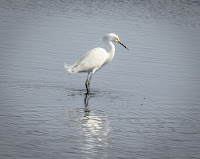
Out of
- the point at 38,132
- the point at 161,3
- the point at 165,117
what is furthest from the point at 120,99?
the point at 161,3

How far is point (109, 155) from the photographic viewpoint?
24.9 ft

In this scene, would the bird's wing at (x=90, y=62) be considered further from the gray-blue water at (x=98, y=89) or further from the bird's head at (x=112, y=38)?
the gray-blue water at (x=98, y=89)

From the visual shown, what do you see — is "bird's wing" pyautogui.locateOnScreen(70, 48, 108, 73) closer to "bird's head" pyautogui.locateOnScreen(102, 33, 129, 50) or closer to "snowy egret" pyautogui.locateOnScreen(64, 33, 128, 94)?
"snowy egret" pyautogui.locateOnScreen(64, 33, 128, 94)

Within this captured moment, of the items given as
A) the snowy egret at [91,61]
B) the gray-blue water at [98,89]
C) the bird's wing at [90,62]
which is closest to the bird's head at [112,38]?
the snowy egret at [91,61]

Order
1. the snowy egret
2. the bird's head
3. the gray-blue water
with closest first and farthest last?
the gray-blue water → the snowy egret → the bird's head

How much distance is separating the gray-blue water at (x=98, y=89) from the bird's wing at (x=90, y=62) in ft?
1.77

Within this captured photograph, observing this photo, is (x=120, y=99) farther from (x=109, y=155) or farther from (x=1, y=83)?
(x=109, y=155)

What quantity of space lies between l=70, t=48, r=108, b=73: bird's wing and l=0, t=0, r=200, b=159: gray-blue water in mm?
539

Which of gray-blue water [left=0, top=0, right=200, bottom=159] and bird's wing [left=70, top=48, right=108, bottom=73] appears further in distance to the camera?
bird's wing [left=70, top=48, right=108, bottom=73]

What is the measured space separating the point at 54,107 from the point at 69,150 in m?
2.78

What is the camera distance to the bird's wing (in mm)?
12500

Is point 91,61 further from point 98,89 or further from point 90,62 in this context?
point 98,89

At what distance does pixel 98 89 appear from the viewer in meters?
12.5

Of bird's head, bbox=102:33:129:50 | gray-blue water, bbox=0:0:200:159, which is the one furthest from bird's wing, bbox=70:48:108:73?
gray-blue water, bbox=0:0:200:159
